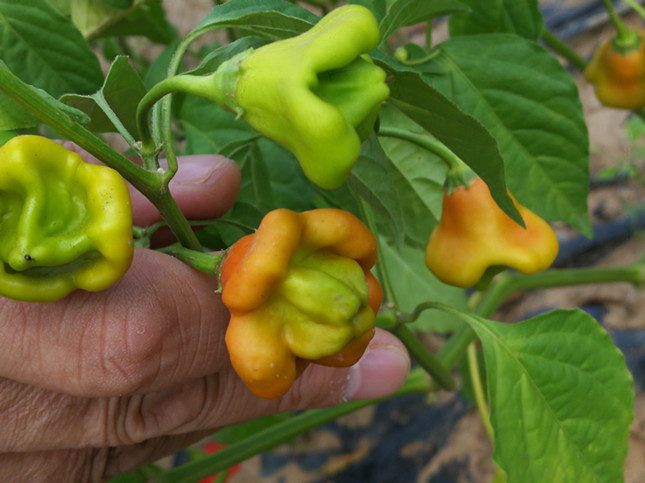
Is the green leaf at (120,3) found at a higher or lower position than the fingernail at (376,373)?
higher

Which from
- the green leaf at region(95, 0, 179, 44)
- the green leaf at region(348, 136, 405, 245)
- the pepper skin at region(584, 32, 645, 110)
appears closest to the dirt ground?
the pepper skin at region(584, 32, 645, 110)

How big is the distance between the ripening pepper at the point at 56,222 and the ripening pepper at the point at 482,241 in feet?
1.33

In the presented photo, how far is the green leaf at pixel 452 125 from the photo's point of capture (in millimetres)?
520

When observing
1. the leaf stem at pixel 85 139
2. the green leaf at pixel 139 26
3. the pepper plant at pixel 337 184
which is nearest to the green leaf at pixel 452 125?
the pepper plant at pixel 337 184

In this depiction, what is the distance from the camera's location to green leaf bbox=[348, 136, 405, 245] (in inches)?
26.2

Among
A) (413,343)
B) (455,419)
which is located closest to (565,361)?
(413,343)

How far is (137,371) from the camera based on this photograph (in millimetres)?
623

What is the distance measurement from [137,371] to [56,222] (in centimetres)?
18

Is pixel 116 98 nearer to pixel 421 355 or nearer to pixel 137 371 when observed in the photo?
pixel 137 371

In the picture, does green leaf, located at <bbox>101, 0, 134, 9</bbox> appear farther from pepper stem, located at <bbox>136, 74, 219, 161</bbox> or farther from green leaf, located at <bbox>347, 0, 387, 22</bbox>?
pepper stem, located at <bbox>136, 74, 219, 161</bbox>

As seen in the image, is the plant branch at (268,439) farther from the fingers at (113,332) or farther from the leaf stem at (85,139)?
the leaf stem at (85,139)

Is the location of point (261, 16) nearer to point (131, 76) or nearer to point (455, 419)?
point (131, 76)

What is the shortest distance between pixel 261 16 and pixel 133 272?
0.26 metres

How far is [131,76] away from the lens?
63 centimetres
